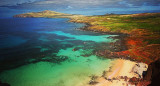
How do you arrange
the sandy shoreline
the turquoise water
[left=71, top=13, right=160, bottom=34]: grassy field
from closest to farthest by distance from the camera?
the sandy shoreline < the turquoise water < [left=71, top=13, right=160, bottom=34]: grassy field

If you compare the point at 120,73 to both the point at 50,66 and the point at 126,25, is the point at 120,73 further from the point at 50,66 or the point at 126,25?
the point at 126,25

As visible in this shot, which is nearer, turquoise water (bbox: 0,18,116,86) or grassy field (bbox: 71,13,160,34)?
turquoise water (bbox: 0,18,116,86)

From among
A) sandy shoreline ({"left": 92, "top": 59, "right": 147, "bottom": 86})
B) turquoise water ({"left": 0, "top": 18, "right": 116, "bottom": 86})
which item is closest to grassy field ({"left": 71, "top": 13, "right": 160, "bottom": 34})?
turquoise water ({"left": 0, "top": 18, "right": 116, "bottom": 86})

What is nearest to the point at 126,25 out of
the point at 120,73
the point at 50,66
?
the point at 120,73

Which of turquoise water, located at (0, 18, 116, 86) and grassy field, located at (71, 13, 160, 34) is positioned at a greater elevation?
grassy field, located at (71, 13, 160, 34)

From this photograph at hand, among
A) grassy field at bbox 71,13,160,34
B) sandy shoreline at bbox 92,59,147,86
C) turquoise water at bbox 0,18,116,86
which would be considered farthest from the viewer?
grassy field at bbox 71,13,160,34

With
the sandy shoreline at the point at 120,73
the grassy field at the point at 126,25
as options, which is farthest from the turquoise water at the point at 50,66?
the grassy field at the point at 126,25

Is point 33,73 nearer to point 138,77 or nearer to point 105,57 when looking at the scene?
point 105,57

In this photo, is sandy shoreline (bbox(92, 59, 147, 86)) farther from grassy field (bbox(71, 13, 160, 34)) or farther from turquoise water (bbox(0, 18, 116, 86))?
grassy field (bbox(71, 13, 160, 34))
